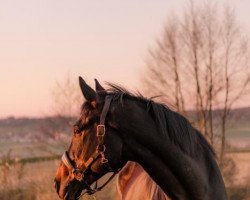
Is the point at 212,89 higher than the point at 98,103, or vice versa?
the point at 98,103

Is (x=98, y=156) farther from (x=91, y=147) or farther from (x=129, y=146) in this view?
(x=129, y=146)

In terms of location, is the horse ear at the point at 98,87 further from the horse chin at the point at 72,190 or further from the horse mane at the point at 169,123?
the horse chin at the point at 72,190

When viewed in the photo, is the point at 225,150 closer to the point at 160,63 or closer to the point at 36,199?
the point at 160,63

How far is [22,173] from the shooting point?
1190 cm

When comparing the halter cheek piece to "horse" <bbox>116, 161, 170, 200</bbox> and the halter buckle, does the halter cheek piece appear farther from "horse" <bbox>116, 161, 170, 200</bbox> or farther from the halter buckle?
"horse" <bbox>116, 161, 170, 200</bbox>

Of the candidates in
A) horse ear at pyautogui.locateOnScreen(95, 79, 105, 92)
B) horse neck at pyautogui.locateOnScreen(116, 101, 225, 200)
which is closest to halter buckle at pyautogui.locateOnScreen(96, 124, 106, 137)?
horse neck at pyautogui.locateOnScreen(116, 101, 225, 200)

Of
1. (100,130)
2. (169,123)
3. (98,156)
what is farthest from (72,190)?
(169,123)

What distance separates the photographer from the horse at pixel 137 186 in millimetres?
4562

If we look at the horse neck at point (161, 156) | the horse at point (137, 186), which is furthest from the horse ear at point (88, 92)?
the horse at point (137, 186)

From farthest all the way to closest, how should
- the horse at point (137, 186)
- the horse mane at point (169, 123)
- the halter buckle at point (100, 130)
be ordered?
the horse at point (137, 186) < the horse mane at point (169, 123) < the halter buckle at point (100, 130)

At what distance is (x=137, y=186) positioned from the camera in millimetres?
5770

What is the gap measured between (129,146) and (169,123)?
0.34 meters

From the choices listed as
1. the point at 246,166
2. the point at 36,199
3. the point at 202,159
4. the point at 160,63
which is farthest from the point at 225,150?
the point at 202,159

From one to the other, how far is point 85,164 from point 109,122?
1.13 ft
